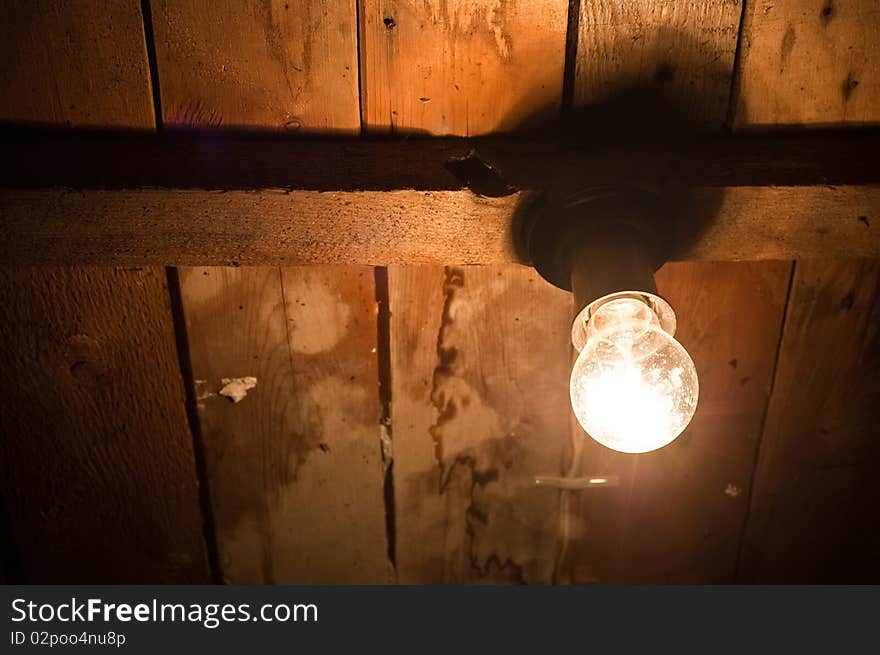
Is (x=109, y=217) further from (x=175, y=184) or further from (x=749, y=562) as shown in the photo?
(x=749, y=562)

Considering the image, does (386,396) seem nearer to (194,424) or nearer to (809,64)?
(194,424)

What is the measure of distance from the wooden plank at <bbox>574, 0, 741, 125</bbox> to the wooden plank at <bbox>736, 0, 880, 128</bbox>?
3 centimetres

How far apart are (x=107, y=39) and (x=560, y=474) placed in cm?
103

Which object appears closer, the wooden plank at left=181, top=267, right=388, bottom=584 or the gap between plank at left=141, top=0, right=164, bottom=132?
the gap between plank at left=141, top=0, right=164, bottom=132

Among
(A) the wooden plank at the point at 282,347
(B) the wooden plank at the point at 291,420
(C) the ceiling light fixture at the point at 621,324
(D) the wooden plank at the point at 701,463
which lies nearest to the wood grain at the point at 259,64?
(A) the wooden plank at the point at 282,347

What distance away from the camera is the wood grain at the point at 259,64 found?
911 millimetres

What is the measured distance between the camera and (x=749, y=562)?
140 cm

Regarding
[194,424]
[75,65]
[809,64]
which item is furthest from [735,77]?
[194,424]

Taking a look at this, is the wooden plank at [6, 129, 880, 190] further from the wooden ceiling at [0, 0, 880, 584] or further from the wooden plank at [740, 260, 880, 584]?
the wooden plank at [740, 260, 880, 584]

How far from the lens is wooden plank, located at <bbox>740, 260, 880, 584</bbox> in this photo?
1.13 meters

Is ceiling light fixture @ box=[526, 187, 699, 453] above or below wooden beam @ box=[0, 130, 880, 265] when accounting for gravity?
below

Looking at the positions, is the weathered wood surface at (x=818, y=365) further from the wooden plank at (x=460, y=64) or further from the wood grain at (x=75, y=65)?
the wood grain at (x=75, y=65)

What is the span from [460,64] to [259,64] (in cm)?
28

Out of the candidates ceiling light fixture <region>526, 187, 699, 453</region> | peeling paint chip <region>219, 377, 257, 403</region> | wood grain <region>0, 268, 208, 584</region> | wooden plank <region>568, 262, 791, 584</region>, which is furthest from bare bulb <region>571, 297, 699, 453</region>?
wood grain <region>0, 268, 208, 584</region>
